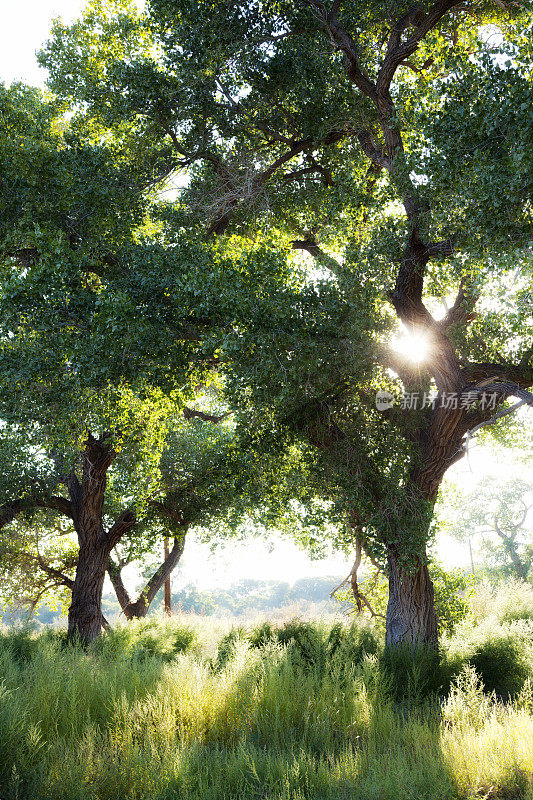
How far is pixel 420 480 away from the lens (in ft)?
34.9

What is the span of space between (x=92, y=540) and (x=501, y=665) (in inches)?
364

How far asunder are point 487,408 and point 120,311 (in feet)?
22.0

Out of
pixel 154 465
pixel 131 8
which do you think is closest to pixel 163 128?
pixel 131 8

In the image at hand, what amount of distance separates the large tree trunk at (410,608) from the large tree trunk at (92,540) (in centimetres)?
663

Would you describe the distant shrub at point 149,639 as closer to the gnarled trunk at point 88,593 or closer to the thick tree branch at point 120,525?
the gnarled trunk at point 88,593

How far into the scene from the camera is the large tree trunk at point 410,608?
10398mm

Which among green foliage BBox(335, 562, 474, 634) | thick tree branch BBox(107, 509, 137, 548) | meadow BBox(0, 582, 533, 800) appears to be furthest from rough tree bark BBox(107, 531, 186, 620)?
meadow BBox(0, 582, 533, 800)

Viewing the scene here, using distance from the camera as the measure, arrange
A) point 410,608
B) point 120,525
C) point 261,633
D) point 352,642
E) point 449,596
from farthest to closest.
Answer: point 120,525 < point 261,633 < point 449,596 < point 352,642 < point 410,608

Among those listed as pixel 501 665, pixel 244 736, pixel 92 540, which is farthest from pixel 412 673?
pixel 92 540

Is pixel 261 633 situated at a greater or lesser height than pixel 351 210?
lesser

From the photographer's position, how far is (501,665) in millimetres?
9055

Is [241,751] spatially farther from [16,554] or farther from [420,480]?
[16,554]

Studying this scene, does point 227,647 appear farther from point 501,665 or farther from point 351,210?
point 351,210

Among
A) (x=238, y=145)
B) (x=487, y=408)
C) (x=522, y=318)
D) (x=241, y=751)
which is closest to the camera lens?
(x=241, y=751)
